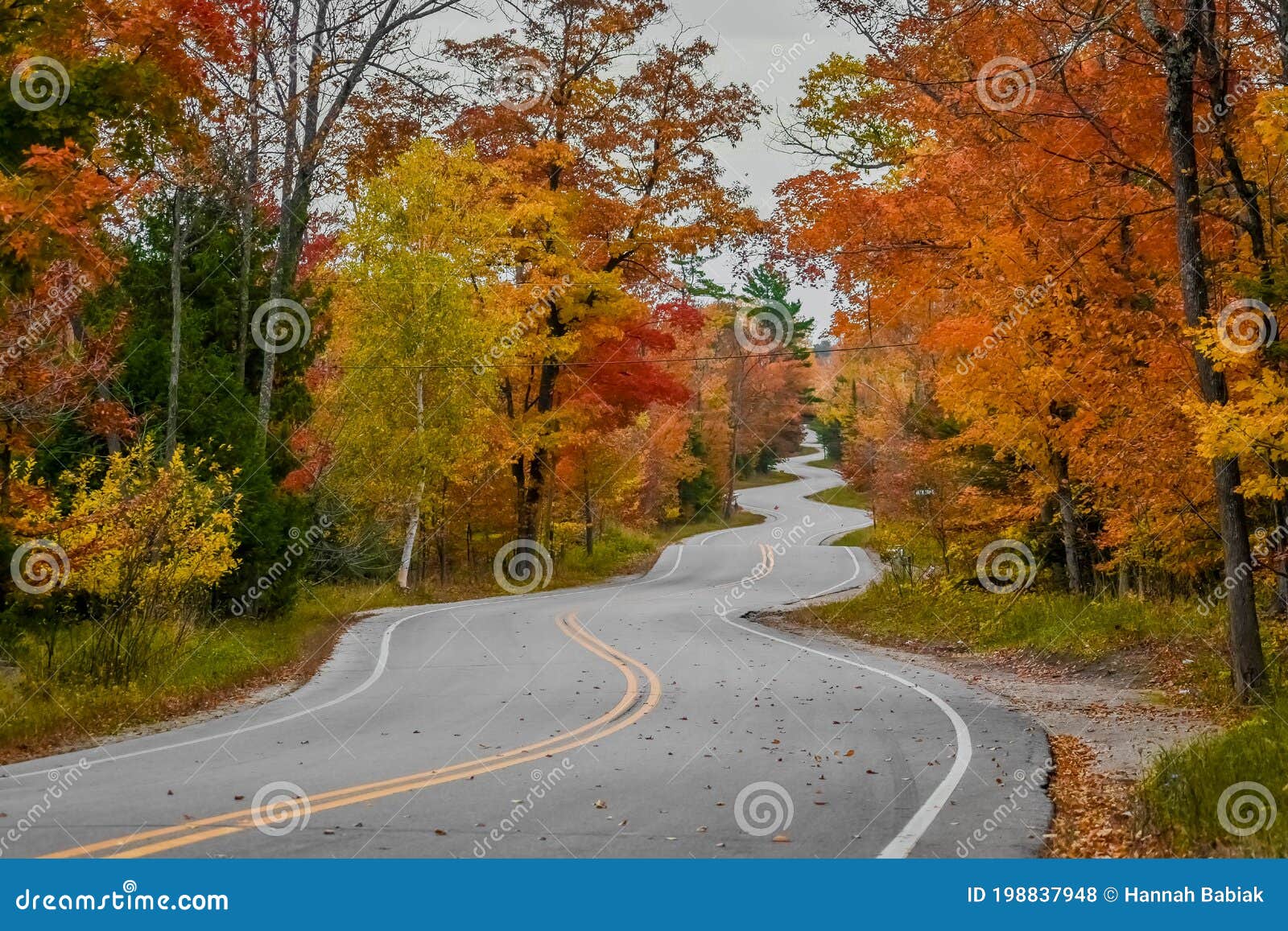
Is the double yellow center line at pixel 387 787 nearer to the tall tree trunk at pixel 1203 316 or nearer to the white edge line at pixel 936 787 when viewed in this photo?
the white edge line at pixel 936 787

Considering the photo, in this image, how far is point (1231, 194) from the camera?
14.8 m

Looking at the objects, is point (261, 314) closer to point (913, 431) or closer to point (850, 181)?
point (850, 181)

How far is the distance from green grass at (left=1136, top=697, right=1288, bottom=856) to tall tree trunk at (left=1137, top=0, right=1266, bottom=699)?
2612mm

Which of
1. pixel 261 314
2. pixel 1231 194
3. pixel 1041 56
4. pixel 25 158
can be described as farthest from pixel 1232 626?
pixel 261 314

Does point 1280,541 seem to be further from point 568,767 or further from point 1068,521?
point 568,767

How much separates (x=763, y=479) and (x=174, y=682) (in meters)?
78.5

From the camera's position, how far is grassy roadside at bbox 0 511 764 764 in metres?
11.6

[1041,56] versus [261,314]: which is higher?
[1041,56]

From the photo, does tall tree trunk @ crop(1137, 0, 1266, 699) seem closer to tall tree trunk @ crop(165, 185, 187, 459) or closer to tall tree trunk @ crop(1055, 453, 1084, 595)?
tall tree trunk @ crop(1055, 453, 1084, 595)

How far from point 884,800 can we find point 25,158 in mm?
10142

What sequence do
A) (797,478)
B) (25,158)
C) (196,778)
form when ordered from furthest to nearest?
(797,478), (25,158), (196,778)

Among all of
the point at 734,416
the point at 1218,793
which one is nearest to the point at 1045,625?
the point at 1218,793

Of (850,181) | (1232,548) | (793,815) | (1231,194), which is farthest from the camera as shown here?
(850,181)

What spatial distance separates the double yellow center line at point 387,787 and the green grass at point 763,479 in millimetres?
69961
